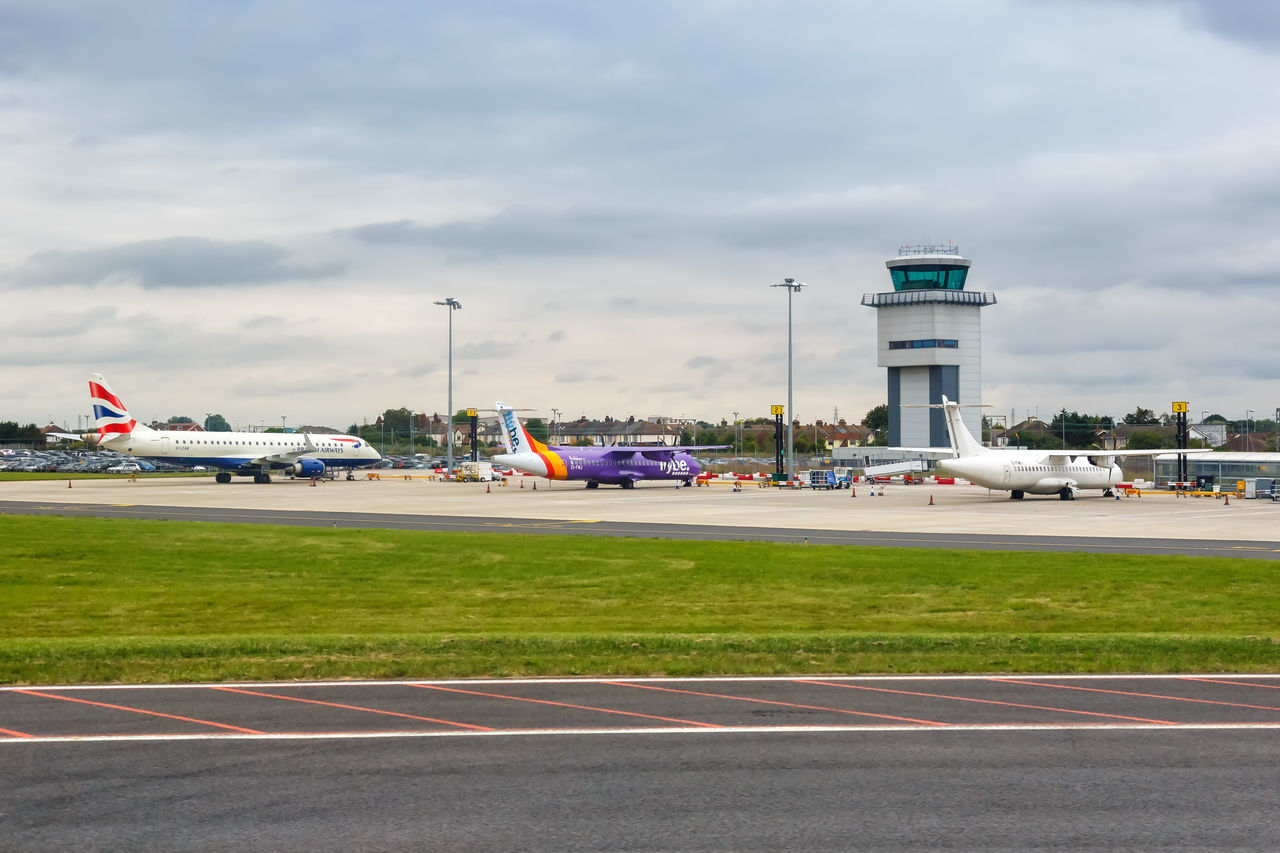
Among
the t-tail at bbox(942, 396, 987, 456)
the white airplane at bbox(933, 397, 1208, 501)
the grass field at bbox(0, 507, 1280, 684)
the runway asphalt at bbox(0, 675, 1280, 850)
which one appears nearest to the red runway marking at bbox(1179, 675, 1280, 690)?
the runway asphalt at bbox(0, 675, 1280, 850)

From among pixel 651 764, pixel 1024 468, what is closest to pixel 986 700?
pixel 651 764

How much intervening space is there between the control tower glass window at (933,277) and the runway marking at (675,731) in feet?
409

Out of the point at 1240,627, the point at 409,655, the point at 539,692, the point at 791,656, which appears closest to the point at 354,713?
the point at 539,692

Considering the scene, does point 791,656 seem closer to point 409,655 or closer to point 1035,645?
point 1035,645

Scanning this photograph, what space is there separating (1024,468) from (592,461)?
98.6 feet

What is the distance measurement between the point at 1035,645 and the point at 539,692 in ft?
27.3

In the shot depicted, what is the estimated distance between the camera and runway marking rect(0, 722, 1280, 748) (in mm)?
12172

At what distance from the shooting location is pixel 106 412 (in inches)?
3514

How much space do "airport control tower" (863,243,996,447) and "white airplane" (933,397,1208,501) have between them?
190ft

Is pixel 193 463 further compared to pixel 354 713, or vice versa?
Result: pixel 193 463

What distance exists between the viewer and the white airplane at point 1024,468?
66625 millimetres

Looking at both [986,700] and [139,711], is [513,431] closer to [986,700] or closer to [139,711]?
[139,711]

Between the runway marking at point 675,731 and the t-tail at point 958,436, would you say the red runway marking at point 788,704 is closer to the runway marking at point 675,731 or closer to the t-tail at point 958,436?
the runway marking at point 675,731

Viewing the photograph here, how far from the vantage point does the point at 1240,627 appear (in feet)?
69.7
